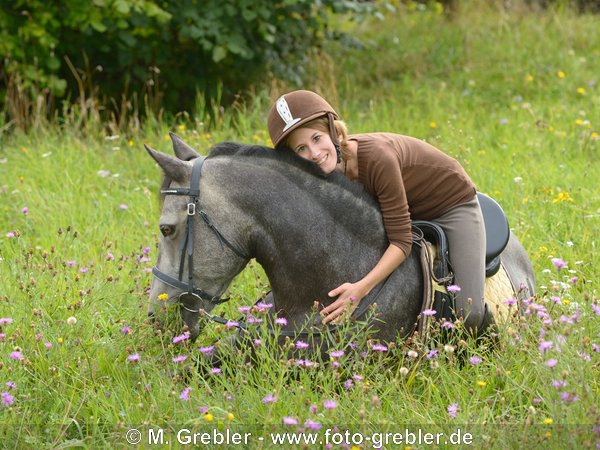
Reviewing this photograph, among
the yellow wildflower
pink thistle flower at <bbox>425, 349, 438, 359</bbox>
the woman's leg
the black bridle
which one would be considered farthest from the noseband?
the yellow wildflower

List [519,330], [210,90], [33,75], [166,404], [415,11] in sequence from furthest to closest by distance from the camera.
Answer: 1. [415,11]
2. [210,90]
3. [33,75]
4. [519,330]
5. [166,404]

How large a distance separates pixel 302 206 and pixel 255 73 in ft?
21.8

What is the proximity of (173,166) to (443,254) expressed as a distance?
152 centimetres

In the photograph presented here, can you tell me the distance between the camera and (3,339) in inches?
171

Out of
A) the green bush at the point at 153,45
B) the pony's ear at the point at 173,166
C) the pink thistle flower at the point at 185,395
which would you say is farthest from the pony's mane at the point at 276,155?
the green bush at the point at 153,45

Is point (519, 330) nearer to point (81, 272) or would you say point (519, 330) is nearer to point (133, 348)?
point (133, 348)

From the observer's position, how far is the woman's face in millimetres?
4227

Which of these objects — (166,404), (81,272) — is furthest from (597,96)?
(166,404)

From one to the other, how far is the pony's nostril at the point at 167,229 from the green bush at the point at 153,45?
4.84 meters

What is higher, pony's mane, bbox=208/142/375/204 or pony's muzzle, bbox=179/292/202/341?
pony's mane, bbox=208/142/375/204

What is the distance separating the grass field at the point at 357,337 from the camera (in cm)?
368

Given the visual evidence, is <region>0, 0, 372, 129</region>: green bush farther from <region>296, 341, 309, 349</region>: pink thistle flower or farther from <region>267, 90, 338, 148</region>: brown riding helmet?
<region>296, 341, 309, 349</region>: pink thistle flower

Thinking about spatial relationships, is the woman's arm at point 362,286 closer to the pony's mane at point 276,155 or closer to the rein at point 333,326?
the rein at point 333,326

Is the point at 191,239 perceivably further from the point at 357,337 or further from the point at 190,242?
the point at 357,337
